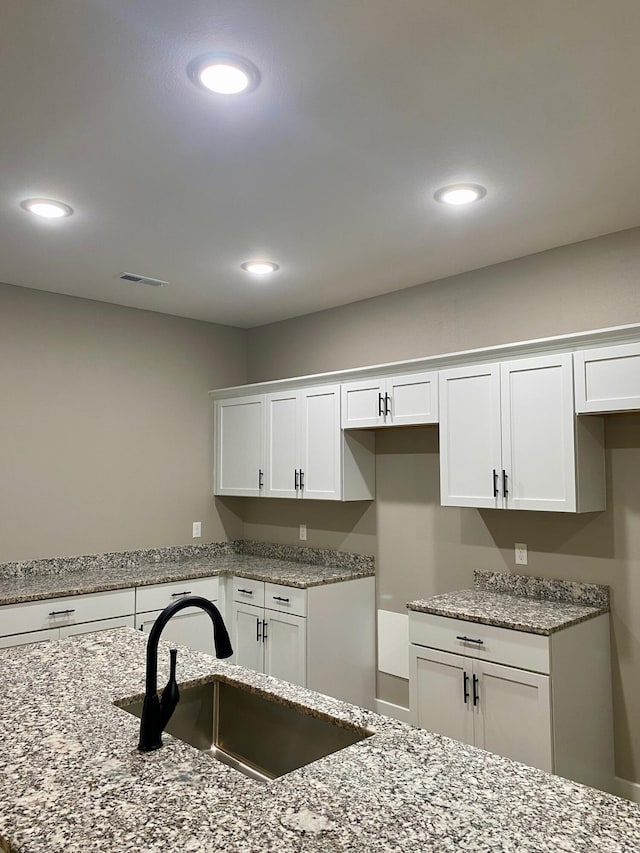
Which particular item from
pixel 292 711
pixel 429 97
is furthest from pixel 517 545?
pixel 429 97

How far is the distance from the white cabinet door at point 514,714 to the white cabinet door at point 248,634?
161 cm

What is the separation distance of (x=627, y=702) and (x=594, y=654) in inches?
12.6

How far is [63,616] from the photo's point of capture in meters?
3.55

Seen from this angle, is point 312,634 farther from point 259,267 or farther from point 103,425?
point 259,267

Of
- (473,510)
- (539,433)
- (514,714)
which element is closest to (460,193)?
(539,433)

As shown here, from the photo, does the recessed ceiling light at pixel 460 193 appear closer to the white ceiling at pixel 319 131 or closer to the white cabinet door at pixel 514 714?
the white ceiling at pixel 319 131

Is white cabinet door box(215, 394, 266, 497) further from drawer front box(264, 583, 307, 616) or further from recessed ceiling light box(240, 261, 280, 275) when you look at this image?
recessed ceiling light box(240, 261, 280, 275)

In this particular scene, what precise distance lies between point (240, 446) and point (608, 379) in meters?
2.79

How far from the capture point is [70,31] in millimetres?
1714

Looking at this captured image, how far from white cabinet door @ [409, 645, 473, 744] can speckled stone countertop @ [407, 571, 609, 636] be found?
227mm

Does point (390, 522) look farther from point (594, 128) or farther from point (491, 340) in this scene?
point (594, 128)

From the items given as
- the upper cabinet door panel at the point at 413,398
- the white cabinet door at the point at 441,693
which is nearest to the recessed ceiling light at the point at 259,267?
the upper cabinet door panel at the point at 413,398

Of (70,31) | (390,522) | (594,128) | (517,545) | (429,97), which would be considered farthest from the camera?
(390,522)

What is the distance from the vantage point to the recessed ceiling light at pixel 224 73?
1.83 m
